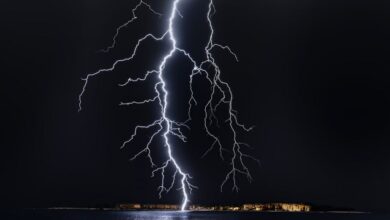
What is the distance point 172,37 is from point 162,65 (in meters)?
1.36

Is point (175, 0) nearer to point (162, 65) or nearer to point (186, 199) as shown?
point (162, 65)

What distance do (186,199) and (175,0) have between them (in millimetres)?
7027

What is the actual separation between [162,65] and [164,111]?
1.65 meters

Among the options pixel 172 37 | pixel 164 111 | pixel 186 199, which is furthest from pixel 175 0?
pixel 186 199

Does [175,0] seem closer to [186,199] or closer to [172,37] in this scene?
[172,37]

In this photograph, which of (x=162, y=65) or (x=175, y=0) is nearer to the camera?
(x=175, y=0)

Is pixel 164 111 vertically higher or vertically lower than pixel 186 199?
higher

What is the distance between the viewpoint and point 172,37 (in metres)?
21.5

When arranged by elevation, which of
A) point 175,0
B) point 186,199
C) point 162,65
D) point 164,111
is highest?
point 175,0

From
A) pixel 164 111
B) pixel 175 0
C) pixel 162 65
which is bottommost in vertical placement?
pixel 164 111

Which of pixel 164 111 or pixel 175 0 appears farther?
pixel 164 111

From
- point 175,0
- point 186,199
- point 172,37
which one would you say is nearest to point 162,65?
point 172,37

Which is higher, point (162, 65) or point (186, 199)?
point (162, 65)

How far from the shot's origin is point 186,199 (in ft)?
73.6
